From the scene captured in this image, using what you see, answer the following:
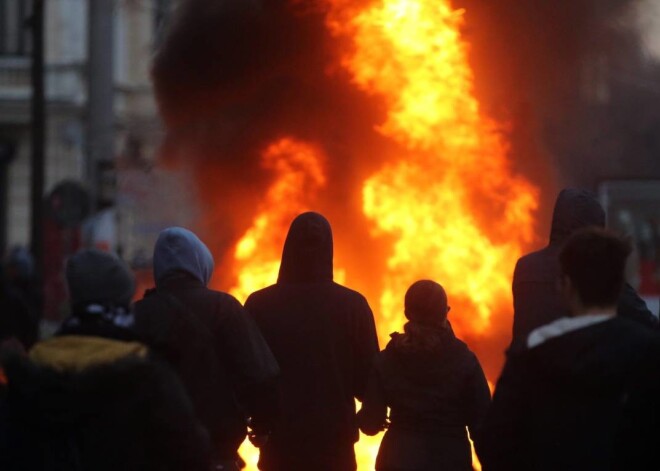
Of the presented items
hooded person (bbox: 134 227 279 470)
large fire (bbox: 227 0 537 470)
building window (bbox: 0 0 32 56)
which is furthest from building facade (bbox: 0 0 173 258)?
→ hooded person (bbox: 134 227 279 470)

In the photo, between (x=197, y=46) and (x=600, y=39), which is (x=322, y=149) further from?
(x=600, y=39)

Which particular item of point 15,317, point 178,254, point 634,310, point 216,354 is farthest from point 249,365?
point 15,317

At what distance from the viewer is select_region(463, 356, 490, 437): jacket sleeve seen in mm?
5266

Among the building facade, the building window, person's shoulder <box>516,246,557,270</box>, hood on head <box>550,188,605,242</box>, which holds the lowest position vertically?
person's shoulder <box>516,246,557,270</box>

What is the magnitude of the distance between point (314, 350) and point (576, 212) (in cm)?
122

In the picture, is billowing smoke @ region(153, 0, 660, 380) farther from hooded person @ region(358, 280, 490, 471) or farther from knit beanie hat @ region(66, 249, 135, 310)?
knit beanie hat @ region(66, 249, 135, 310)

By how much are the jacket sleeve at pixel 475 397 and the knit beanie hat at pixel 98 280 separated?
1809mm

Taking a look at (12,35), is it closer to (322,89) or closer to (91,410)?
(322,89)

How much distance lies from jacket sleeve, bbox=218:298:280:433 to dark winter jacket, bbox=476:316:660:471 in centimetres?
132

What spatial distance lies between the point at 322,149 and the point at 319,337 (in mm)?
4119

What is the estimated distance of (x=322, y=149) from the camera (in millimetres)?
9609

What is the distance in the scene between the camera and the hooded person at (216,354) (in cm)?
473

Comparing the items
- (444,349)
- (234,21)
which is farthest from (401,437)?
(234,21)

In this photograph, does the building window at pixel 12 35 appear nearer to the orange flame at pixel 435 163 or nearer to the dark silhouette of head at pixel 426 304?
the orange flame at pixel 435 163
